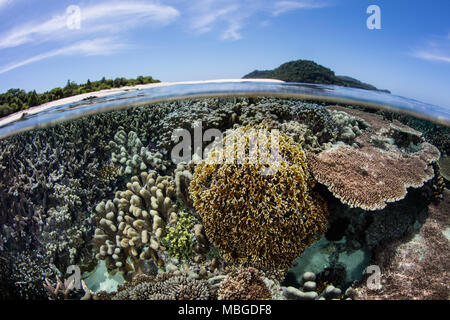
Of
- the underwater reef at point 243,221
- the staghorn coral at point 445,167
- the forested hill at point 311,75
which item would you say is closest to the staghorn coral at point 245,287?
the underwater reef at point 243,221

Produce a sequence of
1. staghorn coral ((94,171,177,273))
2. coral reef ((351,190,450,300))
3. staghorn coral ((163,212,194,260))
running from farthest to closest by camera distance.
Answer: staghorn coral ((94,171,177,273)) → staghorn coral ((163,212,194,260)) → coral reef ((351,190,450,300))

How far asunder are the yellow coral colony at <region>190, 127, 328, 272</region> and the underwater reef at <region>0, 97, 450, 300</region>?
0.02 metres

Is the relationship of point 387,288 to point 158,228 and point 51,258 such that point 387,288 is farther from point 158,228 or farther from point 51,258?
point 51,258

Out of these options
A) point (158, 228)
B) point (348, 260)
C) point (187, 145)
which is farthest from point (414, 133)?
point (158, 228)

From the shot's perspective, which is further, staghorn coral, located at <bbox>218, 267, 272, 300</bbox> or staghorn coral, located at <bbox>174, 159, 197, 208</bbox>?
staghorn coral, located at <bbox>174, 159, 197, 208</bbox>

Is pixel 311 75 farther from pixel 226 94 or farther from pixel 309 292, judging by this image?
pixel 309 292

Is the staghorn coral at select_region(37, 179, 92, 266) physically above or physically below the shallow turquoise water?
below

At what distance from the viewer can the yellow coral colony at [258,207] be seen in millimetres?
3502

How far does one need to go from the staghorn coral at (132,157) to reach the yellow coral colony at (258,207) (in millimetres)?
2498

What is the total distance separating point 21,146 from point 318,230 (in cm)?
1226

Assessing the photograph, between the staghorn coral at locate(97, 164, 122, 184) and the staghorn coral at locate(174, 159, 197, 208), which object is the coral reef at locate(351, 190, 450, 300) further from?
the staghorn coral at locate(97, 164, 122, 184)

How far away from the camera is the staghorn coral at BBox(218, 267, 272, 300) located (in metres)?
3.18

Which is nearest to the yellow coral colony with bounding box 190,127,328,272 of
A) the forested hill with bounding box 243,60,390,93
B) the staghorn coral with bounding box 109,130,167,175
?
the staghorn coral with bounding box 109,130,167,175
